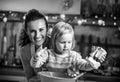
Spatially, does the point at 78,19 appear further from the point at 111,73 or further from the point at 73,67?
the point at 73,67

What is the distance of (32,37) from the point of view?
0.59m

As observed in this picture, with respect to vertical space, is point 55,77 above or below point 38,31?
below

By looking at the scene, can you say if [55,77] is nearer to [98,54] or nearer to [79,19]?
[98,54]

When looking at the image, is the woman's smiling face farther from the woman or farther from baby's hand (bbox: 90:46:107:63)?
baby's hand (bbox: 90:46:107:63)

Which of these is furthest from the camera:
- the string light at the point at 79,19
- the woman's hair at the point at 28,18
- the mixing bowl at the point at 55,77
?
the string light at the point at 79,19

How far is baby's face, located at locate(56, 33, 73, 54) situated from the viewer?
1.73 feet

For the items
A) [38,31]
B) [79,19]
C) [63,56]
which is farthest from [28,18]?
[79,19]

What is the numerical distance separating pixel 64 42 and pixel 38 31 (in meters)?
0.09

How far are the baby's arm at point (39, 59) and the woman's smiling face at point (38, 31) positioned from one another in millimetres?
49

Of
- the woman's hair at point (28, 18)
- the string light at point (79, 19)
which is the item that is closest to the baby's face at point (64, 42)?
the woman's hair at point (28, 18)

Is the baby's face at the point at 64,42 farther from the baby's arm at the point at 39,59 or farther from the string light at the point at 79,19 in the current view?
the string light at the point at 79,19

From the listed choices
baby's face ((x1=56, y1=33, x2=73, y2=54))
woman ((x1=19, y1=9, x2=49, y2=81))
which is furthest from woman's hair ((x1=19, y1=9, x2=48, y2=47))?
baby's face ((x1=56, y1=33, x2=73, y2=54))

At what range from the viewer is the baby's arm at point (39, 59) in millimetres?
528

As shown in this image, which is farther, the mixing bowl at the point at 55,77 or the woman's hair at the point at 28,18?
the woman's hair at the point at 28,18
